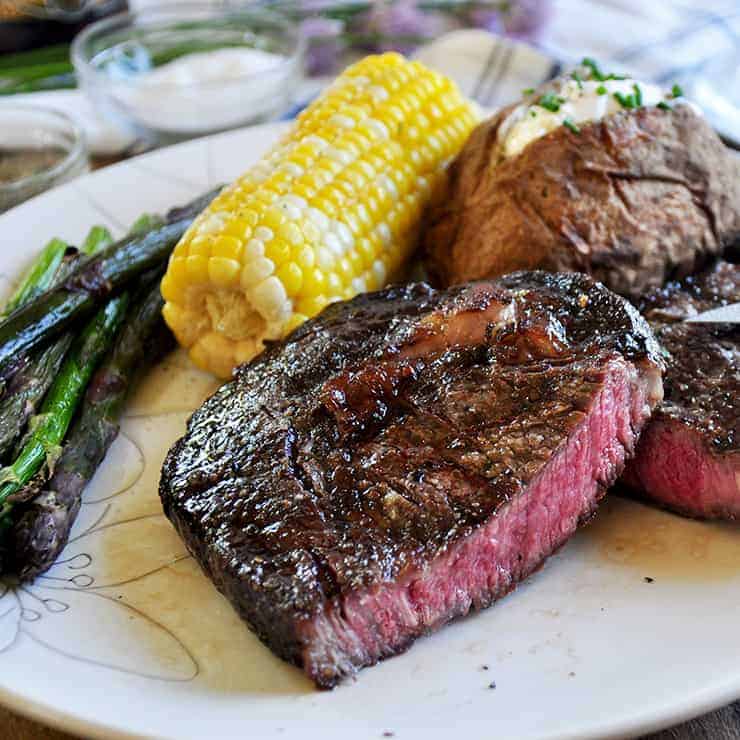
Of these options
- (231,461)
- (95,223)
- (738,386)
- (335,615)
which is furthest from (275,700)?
(95,223)

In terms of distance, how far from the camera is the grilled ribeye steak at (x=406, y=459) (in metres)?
2.70

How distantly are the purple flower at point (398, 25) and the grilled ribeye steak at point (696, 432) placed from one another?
15.7ft

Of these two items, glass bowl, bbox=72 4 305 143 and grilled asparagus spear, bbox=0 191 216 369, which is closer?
grilled asparagus spear, bbox=0 191 216 369

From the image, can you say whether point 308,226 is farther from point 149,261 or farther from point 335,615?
point 335,615

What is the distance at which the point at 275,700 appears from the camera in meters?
2.63

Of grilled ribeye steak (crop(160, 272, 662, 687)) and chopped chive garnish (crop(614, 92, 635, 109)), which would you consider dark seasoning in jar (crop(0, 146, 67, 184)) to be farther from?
chopped chive garnish (crop(614, 92, 635, 109))

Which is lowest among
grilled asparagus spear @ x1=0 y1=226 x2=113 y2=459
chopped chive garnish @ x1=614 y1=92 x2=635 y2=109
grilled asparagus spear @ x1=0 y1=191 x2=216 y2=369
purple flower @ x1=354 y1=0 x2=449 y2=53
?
purple flower @ x1=354 y1=0 x2=449 y2=53

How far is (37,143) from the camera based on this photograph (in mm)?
6355

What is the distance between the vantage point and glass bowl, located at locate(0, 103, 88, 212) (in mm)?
6059

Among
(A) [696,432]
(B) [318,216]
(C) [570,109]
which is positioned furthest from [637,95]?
(A) [696,432]

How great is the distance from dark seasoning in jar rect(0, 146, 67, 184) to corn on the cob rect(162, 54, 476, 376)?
2.31 m

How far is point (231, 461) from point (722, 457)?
4.95ft

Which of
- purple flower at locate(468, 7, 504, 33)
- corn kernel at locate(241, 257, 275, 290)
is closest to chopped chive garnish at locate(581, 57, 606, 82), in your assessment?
corn kernel at locate(241, 257, 275, 290)

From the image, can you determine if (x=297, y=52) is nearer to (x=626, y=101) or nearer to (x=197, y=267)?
(x=626, y=101)
